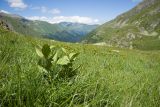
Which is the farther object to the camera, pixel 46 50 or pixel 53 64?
pixel 53 64

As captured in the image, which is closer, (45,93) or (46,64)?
(45,93)

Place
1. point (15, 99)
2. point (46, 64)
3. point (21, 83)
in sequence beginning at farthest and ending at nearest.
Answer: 1. point (46, 64)
2. point (21, 83)
3. point (15, 99)

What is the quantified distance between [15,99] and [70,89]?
85cm

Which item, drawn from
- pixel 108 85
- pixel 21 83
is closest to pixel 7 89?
pixel 21 83

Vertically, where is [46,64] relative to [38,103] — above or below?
above

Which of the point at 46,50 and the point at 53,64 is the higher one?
the point at 46,50

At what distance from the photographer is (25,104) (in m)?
2.86

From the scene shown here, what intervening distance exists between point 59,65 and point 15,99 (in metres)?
1.69

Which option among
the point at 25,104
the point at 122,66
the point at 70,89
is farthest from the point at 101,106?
the point at 122,66

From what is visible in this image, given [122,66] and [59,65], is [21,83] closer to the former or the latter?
[59,65]

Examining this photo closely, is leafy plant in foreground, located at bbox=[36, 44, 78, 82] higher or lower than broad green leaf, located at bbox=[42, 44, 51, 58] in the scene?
lower

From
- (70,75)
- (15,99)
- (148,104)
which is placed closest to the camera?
(15,99)

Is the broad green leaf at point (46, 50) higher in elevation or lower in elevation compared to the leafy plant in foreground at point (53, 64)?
higher

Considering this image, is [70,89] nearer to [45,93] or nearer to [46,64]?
[45,93]
